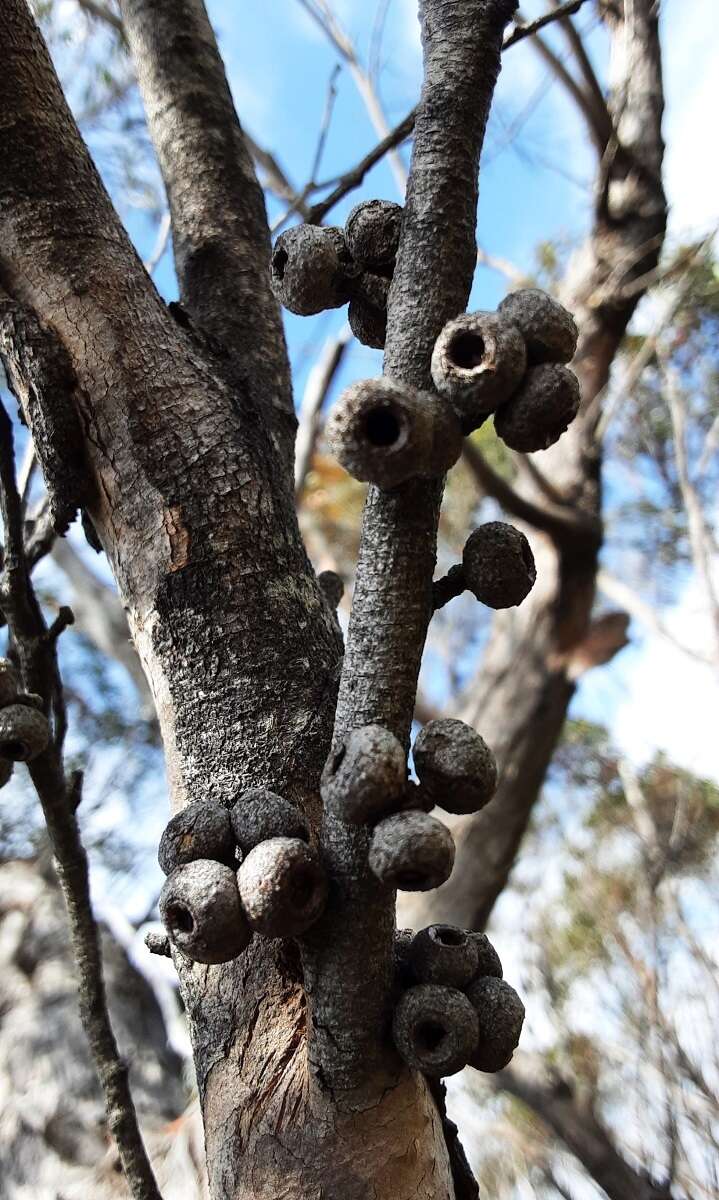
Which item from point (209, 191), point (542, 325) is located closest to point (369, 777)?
point (542, 325)

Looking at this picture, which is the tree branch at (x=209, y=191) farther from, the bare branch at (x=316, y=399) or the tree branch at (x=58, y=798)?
the bare branch at (x=316, y=399)

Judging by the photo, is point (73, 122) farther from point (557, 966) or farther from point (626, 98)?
point (557, 966)

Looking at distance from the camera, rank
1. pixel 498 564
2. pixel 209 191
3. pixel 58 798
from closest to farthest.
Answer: pixel 498 564 < pixel 58 798 < pixel 209 191

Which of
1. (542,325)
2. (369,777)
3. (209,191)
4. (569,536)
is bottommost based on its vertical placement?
(369,777)

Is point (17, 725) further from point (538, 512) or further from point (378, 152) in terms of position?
point (538, 512)

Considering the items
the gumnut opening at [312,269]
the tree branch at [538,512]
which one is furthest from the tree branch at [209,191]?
the tree branch at [538,512]

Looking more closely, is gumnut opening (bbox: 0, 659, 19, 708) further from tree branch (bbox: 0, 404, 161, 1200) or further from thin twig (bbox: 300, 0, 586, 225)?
thin twig (bbox: 300, 0, 586, 225)

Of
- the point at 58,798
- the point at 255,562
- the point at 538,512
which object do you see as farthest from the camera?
the point at 538,512
